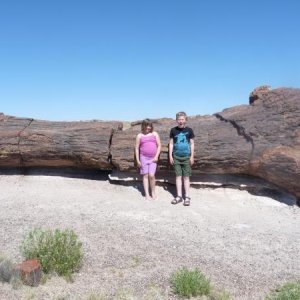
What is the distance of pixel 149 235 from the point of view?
6.47 meters

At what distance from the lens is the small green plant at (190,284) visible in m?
4.77

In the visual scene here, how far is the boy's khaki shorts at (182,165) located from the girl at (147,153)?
1.45 ft

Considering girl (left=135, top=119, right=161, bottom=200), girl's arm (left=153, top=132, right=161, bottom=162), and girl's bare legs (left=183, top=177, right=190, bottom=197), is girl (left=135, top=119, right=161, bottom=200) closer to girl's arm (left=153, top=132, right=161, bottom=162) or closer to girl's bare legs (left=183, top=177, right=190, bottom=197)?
girl's arm (left=153, top=132, right=161, bottom=162)

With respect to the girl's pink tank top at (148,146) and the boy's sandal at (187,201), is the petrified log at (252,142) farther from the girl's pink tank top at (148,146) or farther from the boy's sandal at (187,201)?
the boy's sandal at (187,201)

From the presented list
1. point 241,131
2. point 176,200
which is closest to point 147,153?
point 176,200

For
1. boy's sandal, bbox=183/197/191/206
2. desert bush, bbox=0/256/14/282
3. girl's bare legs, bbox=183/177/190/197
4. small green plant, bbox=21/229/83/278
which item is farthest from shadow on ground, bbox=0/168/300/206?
desert bush, bbox=0/256/14/282

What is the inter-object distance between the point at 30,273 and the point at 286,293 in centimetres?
296

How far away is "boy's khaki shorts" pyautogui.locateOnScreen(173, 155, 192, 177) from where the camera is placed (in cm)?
838

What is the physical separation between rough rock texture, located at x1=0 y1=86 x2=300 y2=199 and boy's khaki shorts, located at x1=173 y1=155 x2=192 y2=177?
1.46 feet

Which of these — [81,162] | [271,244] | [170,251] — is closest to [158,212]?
[170,251]

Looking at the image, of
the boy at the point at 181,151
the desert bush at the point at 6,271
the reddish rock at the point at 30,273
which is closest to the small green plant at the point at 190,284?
the reddish rock at the point at 30,273

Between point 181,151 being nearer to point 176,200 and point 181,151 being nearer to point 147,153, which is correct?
point 147,153

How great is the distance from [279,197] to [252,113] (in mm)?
1910

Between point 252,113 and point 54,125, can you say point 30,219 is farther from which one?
point 252,113
